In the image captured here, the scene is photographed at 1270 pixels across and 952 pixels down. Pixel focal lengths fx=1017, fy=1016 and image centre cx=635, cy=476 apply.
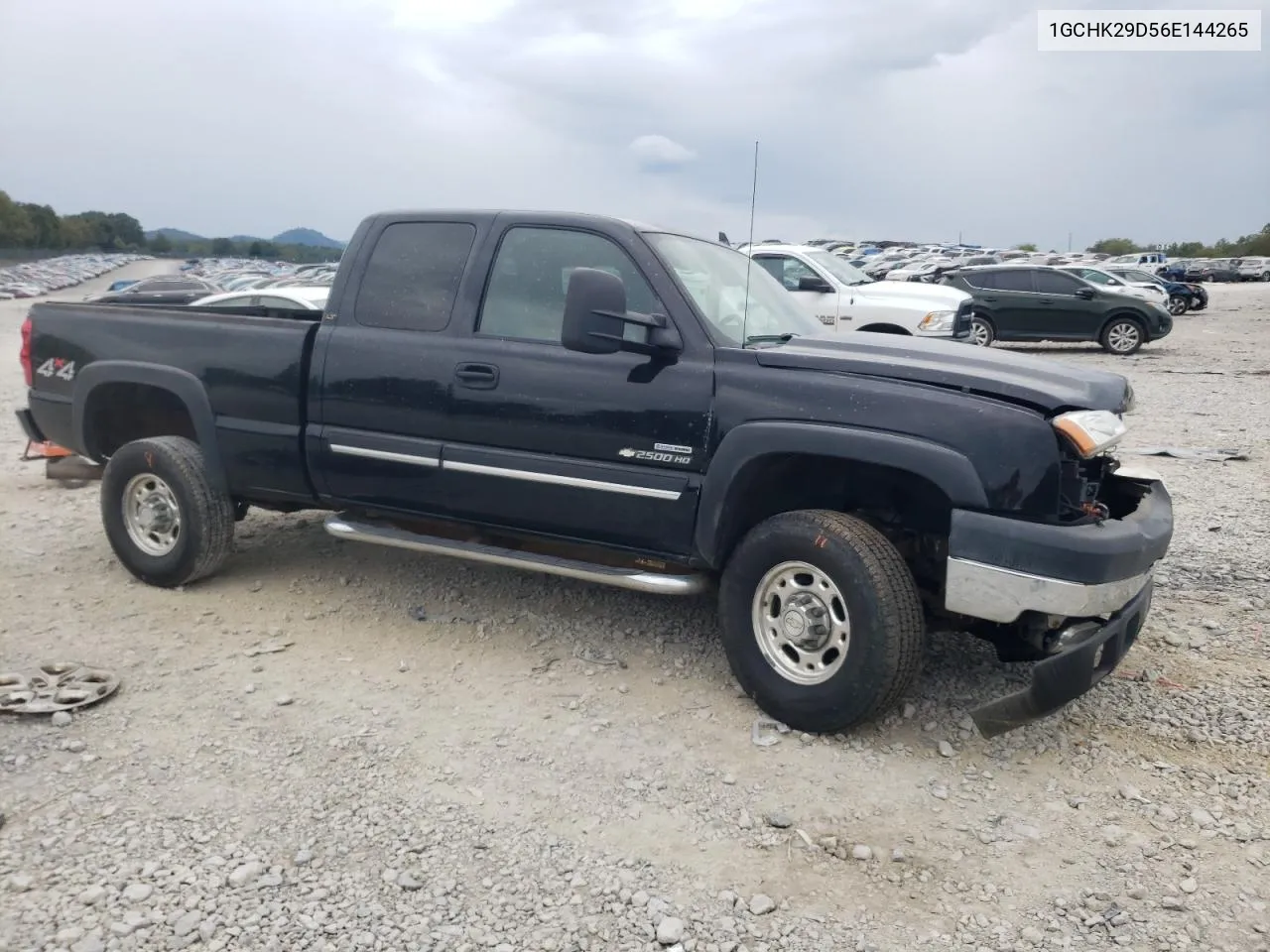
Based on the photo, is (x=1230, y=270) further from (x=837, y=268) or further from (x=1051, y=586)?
(x=1051, y=586)

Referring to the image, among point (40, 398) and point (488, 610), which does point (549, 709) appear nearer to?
point (488, 610)

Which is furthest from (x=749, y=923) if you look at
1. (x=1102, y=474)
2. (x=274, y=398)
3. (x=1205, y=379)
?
(x=1205, y=379)

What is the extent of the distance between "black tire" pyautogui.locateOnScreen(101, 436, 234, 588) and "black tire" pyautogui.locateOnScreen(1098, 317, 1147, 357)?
1663cm

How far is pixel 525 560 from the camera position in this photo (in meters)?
4.31

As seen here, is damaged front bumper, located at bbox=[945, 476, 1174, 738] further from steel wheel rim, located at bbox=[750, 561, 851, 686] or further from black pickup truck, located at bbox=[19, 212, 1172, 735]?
steel wheel rim, located at bbox=[750, 561, 851, 686]

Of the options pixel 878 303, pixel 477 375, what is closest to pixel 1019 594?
pixel 477 375

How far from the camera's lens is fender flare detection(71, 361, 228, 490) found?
505cm

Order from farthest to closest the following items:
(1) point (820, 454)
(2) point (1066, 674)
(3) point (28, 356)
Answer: (3) point (28, 356)
(1) point (820, 454)
(2) point (1066, 674)

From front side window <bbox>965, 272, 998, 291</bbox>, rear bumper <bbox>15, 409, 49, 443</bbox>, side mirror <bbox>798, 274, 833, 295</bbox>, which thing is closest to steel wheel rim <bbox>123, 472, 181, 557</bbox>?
rear bumper <bbox>15, 409, 49, 443</bbox>

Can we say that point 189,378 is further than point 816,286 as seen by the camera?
No

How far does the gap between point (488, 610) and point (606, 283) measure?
1933 mm

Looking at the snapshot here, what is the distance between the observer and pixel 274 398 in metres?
4.84

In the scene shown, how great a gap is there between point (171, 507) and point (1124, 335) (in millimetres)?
16896

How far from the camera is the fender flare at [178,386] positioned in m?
5.05
